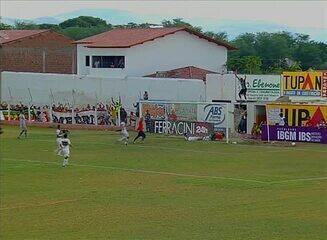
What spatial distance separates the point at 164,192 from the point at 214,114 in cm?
2509

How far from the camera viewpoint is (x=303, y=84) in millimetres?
50844

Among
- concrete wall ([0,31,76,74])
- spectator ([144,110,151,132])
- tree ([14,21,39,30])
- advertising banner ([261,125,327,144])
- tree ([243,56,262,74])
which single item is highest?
tree ([14,21,39,30])

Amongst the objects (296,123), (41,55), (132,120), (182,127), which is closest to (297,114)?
(296,123)

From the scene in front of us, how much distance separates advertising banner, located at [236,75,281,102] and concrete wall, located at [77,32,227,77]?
66.3ft

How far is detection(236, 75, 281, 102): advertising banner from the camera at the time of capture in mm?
53812

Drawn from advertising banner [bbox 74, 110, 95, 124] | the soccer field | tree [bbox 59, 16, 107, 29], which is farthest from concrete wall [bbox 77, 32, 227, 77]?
tree [bbox 59, 16, 107, 29]

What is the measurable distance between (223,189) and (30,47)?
199ft

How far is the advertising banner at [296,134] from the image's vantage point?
47.2 metres

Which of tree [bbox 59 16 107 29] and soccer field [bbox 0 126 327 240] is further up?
tree [bbox 59 16 107 29]

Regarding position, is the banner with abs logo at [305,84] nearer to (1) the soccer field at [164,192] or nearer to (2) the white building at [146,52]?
(1) the soccer field at [164,192]

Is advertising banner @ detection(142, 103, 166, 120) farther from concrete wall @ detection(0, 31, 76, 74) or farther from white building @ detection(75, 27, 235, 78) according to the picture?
concrete wall @ detection(0, 31, 76, 74)

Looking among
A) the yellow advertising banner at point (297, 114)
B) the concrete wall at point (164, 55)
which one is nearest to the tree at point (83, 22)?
the concrete wall at point (164, 55)

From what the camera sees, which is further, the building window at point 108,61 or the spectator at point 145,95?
the building window at point 108,61

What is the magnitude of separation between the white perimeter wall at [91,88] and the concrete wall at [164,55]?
6720 mm
